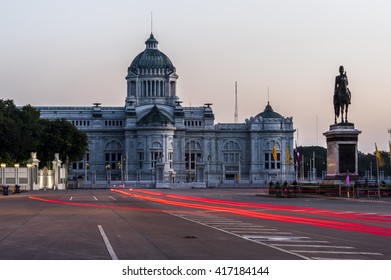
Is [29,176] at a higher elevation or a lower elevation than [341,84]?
lower

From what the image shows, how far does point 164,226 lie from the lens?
33656 millimetres

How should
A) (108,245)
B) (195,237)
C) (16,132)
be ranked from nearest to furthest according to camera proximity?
(108,245)
(195,237)
(16,132)

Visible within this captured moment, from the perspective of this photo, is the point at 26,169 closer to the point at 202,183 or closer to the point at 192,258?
the point at 202,183

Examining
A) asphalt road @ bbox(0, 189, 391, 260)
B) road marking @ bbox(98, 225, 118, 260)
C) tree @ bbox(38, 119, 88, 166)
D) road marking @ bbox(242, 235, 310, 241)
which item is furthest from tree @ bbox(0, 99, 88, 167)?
road marking @ bbox(242, 235, 310, 241)

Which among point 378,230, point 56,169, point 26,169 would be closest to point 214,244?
point 378,230

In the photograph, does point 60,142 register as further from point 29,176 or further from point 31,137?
point 29,176

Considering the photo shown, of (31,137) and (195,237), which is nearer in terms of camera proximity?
(195,237)

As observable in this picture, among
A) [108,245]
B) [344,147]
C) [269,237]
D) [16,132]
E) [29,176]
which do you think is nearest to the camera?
[108,245]

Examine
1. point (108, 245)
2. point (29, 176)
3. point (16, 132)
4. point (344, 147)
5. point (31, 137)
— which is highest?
point (16, 132)

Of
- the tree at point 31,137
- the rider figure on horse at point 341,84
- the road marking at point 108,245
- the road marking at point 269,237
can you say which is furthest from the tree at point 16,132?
the road marking at point 269,237

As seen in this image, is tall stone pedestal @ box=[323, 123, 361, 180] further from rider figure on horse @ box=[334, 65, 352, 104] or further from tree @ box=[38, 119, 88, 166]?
tree @ box=[38, 119, 88, 166]

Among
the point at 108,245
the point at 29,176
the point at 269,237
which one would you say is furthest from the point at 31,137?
the point at 108,245

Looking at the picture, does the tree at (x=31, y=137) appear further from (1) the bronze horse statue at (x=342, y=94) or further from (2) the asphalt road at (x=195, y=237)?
(2) the asphalt road at (x=195, y=237)

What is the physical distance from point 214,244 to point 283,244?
1.91 meters
